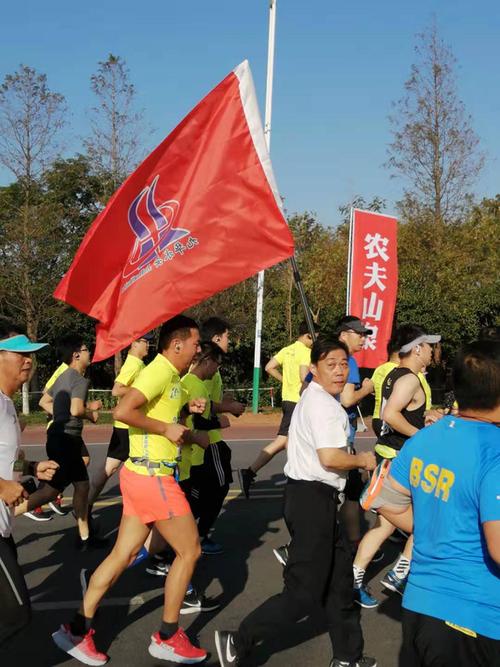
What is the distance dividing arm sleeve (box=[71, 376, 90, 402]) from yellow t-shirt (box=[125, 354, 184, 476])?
2035 millimetres

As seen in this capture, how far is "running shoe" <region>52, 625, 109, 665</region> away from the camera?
4.27 m

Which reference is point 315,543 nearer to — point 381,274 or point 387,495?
point 387,495

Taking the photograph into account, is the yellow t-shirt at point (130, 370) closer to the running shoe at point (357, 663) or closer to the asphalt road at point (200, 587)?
the asphalt road at point (200, 587)

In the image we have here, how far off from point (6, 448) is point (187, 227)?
239cm

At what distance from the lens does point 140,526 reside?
172 inches

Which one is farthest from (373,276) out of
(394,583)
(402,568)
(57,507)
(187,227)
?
(394,583)

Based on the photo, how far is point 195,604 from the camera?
5148 millimetres

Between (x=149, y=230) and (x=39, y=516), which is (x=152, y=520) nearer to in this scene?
(x=149, y=230)

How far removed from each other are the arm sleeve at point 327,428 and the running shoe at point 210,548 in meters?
2.76

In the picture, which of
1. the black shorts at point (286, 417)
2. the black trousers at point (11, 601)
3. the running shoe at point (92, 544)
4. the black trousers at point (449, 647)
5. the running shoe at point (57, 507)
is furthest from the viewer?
the black shorts at point (286, 417)

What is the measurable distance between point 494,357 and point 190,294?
119 inches

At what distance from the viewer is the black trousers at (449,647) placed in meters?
2.54

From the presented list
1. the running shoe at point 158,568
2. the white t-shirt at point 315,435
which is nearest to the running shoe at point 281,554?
the running shoe at point 158,568

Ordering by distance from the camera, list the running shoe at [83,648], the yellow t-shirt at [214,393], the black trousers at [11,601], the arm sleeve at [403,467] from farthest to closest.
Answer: the yellow t-shirt at [214,393]
the running shoe at [83,648]
the black trousers at [11,601]
the arm sleeve at [403,467]
